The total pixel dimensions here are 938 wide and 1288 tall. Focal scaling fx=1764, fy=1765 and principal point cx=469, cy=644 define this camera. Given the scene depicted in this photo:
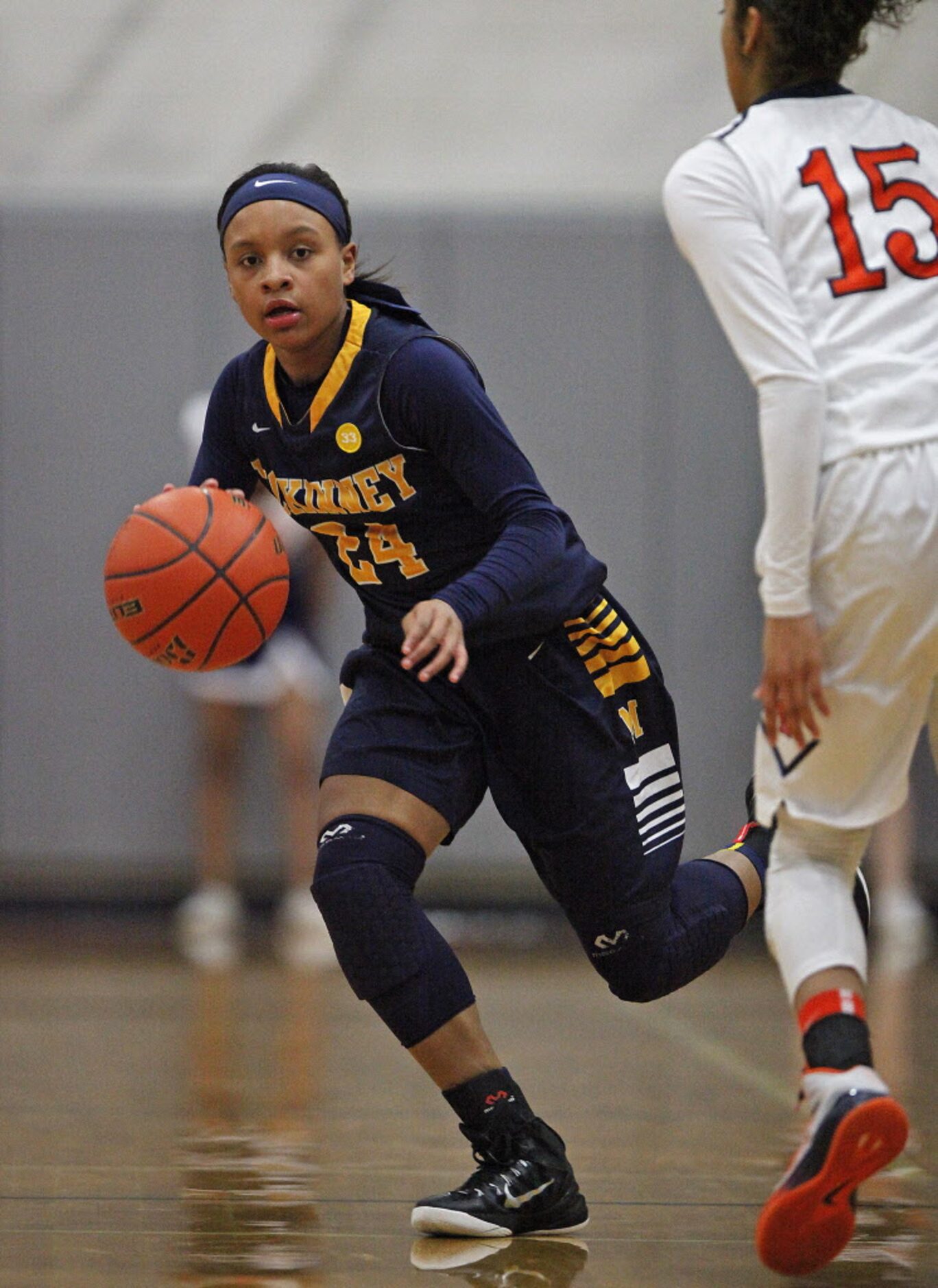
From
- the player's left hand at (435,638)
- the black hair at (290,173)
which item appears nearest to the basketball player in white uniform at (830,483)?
the player's left hand at (435,638)

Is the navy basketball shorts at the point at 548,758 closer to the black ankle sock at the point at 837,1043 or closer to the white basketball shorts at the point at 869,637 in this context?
the white basketball shorts at the point at 869,637

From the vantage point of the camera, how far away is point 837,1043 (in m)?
2.19

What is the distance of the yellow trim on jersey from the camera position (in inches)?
112

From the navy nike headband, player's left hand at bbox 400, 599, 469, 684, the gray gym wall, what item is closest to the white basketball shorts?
player's left hand at bbox 400, 599, 469, 684

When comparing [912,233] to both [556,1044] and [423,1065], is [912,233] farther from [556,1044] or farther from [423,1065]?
[556,1044]

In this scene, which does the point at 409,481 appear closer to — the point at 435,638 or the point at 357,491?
the point at 357,491

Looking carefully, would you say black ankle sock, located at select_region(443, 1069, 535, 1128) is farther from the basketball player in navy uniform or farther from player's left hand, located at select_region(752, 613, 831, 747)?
player's left hand, located at select_region(752, 613, 831, 747)

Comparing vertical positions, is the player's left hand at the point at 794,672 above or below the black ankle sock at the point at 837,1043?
above

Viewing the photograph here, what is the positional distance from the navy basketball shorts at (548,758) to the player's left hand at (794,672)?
665 mm

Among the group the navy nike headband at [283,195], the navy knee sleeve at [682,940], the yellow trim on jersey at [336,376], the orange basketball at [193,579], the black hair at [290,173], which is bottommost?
the navy knee sleeve at [682,940]

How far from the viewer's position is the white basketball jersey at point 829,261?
88.2 inches

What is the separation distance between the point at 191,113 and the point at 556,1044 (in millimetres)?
4677

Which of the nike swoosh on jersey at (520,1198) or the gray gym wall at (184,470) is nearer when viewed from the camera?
the nike swoosh on jersey at (520,1198)

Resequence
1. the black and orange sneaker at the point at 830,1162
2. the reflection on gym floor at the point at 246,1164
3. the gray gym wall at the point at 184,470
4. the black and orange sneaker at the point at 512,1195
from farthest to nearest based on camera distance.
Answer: the gray gym wall at the point at 184,470, the black and orange sneaker at the point at 512,1195, the reflection on gym floor at the point at 246,1164, the black and orange sneaker at the point at 830,1162
